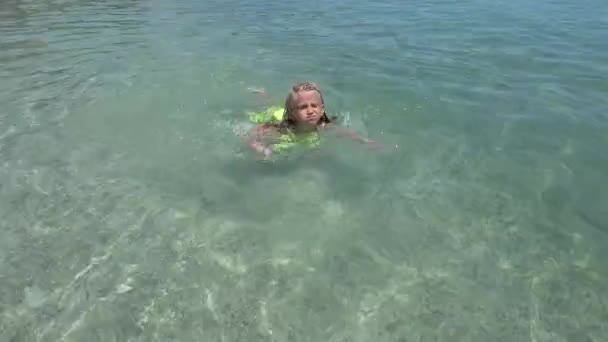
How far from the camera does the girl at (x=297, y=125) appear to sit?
760 cm

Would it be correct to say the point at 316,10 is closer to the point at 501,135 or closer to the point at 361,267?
the point at 501,135

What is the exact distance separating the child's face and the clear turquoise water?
0.61 meters

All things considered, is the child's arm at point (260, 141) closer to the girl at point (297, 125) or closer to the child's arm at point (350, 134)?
the girl at point (297, 125)

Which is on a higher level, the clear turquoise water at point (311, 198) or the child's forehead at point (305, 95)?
the child's forehead at point (305, 95)

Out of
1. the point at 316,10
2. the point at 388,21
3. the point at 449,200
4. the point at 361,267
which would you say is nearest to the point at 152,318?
the point at 361,267

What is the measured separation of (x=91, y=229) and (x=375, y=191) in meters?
3.46

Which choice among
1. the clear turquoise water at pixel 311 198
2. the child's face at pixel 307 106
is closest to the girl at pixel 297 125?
the child's face at pixel 307 106

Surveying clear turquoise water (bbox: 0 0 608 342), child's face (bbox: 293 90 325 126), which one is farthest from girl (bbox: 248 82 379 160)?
clear turquoise water (bbox: 0 0 608 342)

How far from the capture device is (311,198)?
662 centimetres

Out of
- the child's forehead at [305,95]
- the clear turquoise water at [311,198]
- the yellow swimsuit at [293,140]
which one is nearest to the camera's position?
the clear turquoise water at [311,198]

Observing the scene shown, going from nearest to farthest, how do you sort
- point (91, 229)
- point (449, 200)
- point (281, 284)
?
point (281, 284) < point (91, 229) < point (449, 200)

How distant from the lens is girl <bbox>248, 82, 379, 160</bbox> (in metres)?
7.60

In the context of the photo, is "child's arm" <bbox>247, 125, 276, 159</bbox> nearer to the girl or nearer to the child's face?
the girl

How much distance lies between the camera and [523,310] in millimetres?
4766
